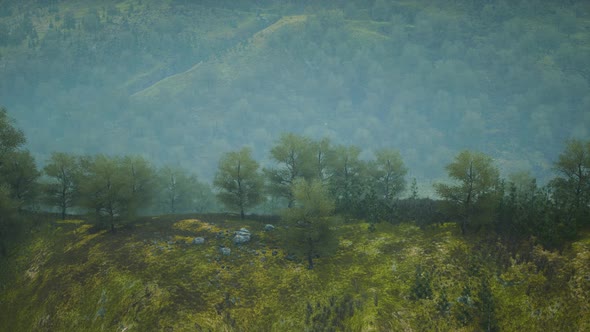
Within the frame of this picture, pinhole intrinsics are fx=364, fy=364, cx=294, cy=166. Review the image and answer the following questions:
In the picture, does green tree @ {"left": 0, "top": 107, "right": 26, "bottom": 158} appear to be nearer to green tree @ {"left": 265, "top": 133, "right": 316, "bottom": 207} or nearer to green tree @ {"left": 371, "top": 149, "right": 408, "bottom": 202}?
green tree @ {"left": 265, "top": 133, "right": 316, "bottom": 207}

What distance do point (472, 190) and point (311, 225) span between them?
1650 centimetres

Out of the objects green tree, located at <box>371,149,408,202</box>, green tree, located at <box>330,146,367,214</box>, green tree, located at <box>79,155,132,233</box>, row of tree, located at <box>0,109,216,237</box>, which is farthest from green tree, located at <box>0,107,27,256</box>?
green tree, located at <box>371,149,408,202</box>

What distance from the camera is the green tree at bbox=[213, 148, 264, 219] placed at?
48.4 meters

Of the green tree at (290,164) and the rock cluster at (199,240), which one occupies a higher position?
the green tree at (290,164)

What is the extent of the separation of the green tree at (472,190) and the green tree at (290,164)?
20.3 meters

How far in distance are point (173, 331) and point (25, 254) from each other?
25952mm

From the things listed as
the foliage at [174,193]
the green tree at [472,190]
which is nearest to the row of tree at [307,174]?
the green tree at [472,190]

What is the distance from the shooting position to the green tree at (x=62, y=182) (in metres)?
50.7

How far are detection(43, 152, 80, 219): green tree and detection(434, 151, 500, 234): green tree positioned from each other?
48355mm


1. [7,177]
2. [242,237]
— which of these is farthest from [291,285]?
[7,177]

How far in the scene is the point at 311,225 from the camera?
34.7 meters

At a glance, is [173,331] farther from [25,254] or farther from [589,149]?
[589,149]

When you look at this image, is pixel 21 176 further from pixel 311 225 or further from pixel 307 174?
pixel 311 225

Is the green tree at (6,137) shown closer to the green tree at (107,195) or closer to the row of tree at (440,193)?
the green tree at (107,195)
